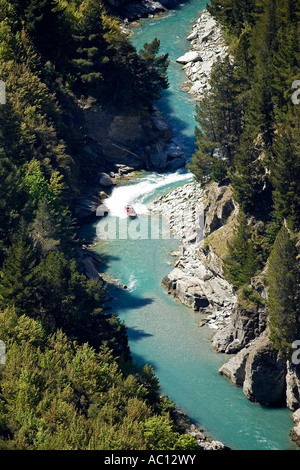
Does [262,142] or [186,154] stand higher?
[262,142]

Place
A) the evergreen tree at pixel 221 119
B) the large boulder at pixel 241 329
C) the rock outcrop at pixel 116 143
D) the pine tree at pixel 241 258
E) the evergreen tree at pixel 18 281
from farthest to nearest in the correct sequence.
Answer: the rock outcrop at pixel 116 143 → the evergreen tree at pixel 221 119 → the pine tree at pixel 241 258 → the large boulder at pixel 241 329 → the evergreen tree at pixel 18 281

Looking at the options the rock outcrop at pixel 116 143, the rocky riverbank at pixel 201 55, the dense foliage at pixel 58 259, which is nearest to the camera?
the dense foliage at pixel 58 259

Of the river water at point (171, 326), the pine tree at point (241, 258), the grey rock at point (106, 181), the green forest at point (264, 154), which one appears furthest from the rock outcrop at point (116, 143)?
the pine tree at point (241, 258)

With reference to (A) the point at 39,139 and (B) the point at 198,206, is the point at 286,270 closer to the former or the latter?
(B) the point at 198,206

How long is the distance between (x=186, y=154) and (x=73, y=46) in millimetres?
18867

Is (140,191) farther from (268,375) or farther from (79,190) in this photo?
(268,375)

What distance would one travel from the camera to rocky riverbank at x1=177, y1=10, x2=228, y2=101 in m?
140

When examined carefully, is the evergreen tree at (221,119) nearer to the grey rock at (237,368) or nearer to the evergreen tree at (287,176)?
the evergreen tree at (287,176)

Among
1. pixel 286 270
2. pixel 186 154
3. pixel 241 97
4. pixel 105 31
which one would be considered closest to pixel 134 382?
pixel 286 270

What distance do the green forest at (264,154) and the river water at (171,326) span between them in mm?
6738

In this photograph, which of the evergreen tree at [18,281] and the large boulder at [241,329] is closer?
the evergreen tree at [18,281]

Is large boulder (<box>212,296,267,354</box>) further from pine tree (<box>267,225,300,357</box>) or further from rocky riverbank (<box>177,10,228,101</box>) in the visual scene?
rocky riverbank (<box>177,10,228,101</box>)

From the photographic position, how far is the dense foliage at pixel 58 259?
271 ft

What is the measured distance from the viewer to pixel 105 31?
131 metres
